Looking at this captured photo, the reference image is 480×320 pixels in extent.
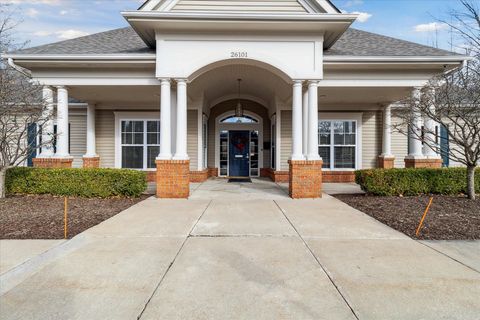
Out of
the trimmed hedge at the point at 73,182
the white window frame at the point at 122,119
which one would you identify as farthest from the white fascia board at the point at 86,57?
the white window frame at the point at 122,119

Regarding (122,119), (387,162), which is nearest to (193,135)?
(122,119)

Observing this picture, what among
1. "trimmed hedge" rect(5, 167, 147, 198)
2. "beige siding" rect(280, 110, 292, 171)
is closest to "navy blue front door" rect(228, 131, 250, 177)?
"beige siding" rect(280, 110, 292, 171)

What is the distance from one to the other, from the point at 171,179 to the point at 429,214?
253 inches

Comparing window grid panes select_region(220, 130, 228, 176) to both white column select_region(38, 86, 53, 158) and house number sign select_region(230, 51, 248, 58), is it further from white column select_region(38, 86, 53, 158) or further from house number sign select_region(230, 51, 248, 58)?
white column select_region(38, 86, 53, 158)

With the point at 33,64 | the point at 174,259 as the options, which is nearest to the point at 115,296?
the point at 174,259

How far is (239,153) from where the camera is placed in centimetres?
1408

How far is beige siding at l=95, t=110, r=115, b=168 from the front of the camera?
12719 mm

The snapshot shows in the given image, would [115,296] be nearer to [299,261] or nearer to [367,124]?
[299,261]

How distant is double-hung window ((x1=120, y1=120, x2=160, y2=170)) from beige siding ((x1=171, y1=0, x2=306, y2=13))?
5.88 meters

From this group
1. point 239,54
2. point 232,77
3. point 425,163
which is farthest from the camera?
point 232,77

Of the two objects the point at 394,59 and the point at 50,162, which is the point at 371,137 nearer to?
the point at 394,59

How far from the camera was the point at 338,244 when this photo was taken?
4.21 metres

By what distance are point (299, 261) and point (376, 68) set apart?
7.79 m

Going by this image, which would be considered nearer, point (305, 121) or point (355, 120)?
point (305, 121)
